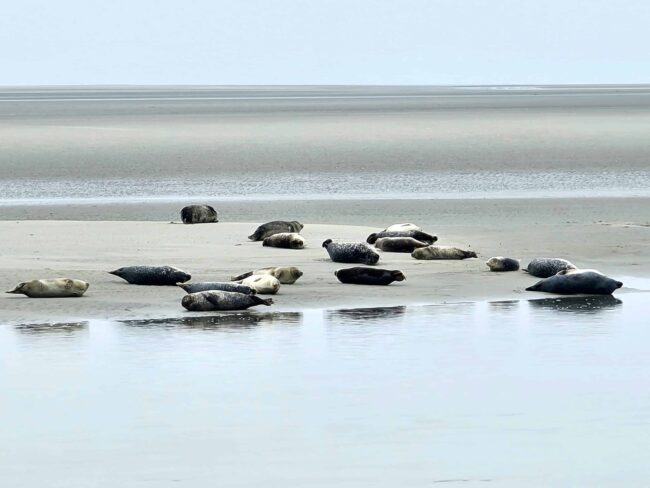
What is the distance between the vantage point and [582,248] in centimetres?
1496

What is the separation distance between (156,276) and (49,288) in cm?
98

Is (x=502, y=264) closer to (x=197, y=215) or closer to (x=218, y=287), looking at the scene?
(x=218, y=287)

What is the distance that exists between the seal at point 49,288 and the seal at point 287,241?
3573 millimetres

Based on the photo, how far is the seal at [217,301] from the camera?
34.4 ft

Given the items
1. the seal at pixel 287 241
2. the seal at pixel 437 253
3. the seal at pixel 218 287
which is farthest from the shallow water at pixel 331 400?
the seal at pixel 287 241

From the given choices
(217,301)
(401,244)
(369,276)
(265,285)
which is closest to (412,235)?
(401,244)

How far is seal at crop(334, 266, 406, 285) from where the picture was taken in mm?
11844

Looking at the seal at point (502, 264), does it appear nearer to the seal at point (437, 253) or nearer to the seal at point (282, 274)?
the seal at point (437, 253)

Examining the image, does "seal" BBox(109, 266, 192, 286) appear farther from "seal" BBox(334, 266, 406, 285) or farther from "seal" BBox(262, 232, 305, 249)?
"seal" BBox(262, 232, 305, 249)

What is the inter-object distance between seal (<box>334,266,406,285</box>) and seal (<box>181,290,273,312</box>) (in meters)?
1.44

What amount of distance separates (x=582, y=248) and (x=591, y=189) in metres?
9.88

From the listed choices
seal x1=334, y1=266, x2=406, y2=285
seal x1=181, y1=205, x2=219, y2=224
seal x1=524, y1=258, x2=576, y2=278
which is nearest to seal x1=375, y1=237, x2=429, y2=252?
seal x1=524, y1=258, x2=576, y2=278

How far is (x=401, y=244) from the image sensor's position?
1407 cm

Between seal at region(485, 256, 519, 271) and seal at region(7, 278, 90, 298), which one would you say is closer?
seal at region(7, 278, 90, 298)
